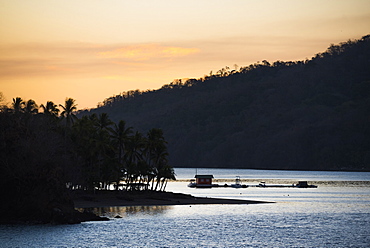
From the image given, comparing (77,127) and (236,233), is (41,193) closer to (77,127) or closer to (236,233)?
(236,233)

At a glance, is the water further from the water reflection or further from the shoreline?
the shoreline

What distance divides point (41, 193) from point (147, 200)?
44522mm

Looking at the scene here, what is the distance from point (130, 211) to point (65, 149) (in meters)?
15.5

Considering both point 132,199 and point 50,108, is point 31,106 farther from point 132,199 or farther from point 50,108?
point 132,199

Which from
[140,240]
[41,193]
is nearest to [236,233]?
[140,240]

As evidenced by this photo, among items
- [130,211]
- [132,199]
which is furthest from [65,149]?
[132,199]

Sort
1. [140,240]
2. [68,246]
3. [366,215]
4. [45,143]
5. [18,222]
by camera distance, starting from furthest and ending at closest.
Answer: [366,215] → [45,143] → [18,222] → [140,240] → [68,246]

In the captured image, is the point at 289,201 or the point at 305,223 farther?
the point at 289,201

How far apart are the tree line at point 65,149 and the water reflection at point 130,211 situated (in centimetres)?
754

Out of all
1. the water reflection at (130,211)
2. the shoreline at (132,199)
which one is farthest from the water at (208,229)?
the shoreline at (132,199)

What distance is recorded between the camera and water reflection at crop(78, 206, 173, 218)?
9753 centimetres

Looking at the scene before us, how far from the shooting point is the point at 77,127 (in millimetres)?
125125

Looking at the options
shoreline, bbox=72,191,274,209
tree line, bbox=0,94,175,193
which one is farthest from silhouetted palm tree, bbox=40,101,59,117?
shoreline, bbox=72,191,274,209

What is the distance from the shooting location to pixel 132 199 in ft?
392
